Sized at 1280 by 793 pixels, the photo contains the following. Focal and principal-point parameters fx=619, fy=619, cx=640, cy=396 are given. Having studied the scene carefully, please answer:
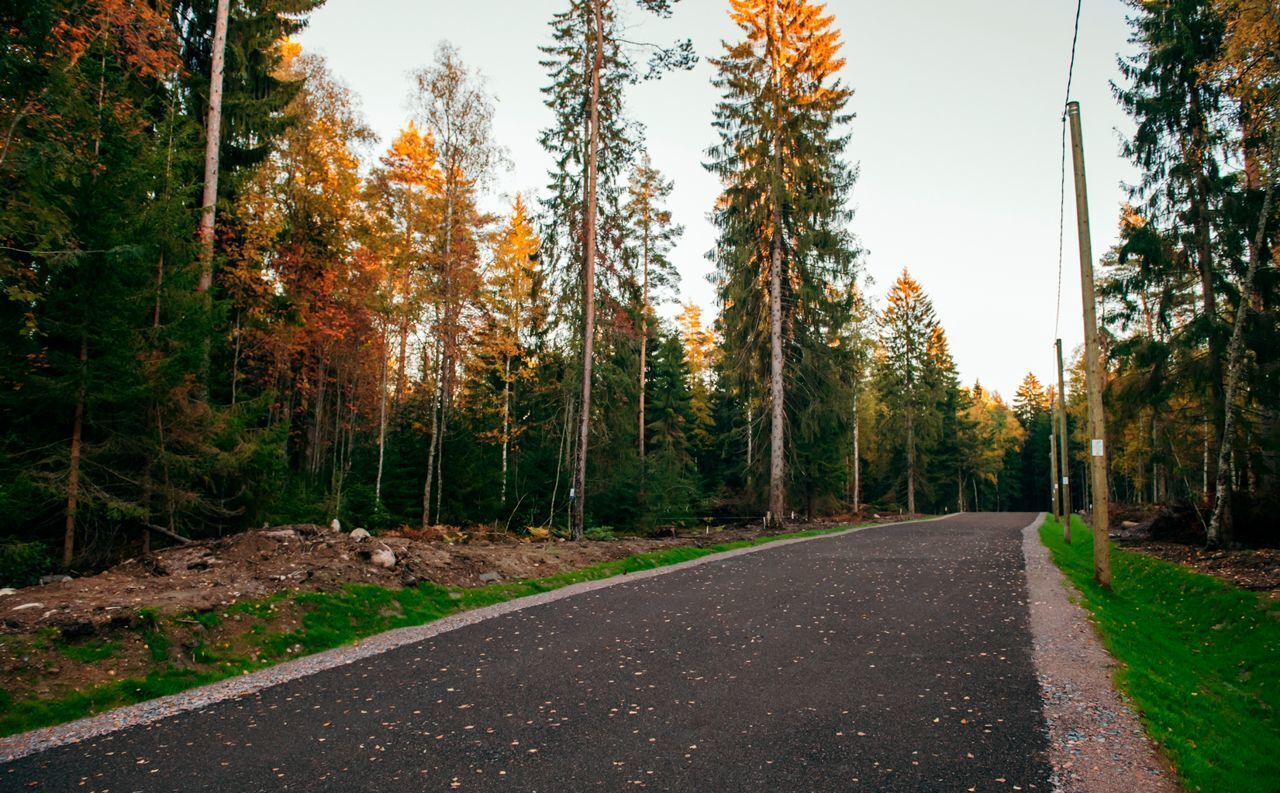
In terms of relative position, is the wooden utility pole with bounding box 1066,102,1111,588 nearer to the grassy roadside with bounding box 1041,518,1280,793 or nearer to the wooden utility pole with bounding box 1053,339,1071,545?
the grassy roadside with bounding box 1041,518,1280,793

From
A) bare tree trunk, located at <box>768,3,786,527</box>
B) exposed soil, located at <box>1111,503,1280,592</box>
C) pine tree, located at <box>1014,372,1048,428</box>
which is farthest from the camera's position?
pine tree, located at <box>1014,372,1048,428</box>

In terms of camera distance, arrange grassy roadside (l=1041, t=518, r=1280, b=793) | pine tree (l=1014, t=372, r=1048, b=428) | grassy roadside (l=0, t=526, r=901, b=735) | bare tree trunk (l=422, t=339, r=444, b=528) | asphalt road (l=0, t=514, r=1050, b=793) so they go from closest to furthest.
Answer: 1. asphalt road (l=0, t=514, r=1050, b=793)
2. grassy roadside (l=1041, t=518, r=1280, b=793)
3. grassy roadside (l=0, t=526, r=901, b=735)
4. bare tree trunk (l=422, t=339, r=444, b=528)
5. pine tree (l=1014, t=372, r=1048, b=428)

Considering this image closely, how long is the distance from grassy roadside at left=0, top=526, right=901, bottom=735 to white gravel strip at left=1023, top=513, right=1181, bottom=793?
7.34 m

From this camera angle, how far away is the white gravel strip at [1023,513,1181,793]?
12.1ft

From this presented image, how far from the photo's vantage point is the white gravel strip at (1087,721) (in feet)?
12.1

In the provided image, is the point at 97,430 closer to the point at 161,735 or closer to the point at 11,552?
the point at 11,552

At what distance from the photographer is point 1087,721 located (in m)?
→ 4.57

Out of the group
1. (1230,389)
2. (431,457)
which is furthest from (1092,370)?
(431,457)

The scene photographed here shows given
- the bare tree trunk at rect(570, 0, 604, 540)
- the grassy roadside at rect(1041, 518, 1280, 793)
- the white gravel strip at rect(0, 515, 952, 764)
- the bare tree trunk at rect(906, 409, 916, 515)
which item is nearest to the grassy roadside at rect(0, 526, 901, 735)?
the white gravel strip at rect(0, 515, 952, 764)

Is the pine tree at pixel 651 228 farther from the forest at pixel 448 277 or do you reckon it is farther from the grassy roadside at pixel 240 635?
the grassy roadside at pixel 240 635

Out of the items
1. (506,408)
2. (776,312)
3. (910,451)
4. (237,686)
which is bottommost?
(237,686)

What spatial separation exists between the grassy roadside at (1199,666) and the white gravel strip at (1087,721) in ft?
0.41

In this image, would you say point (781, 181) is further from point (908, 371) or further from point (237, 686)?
point (908, 371)

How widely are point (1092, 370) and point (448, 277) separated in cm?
1767
